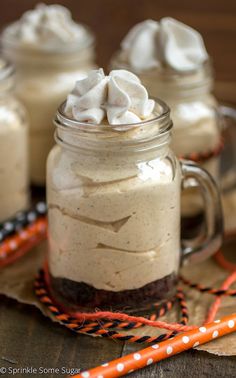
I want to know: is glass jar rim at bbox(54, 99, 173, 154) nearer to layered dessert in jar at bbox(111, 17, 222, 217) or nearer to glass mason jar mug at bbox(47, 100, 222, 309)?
glass mason jar mug at bbox(47, 100, 222, 309)

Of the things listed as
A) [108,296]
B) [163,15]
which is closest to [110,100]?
[108,296]

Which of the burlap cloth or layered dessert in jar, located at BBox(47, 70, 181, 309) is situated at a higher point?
layered dessert in jar, located at BBox(47, 70, 181, 309)

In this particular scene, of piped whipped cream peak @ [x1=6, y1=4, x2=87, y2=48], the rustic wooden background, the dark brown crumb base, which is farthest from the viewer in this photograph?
the rustic wooden background

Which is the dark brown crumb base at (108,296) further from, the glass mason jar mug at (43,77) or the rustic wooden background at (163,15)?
the rustic wooden background at (163,15)

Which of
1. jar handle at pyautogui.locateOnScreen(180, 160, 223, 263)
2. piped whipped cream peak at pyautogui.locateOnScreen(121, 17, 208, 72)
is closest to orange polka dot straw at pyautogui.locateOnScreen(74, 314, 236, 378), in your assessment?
jar handle at pyautogui.locateOnScreen(180, 160, 223, 263)

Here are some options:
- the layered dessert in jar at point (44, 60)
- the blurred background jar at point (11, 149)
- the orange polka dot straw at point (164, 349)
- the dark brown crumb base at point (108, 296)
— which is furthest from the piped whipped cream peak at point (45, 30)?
the orange polka dot straw at point (164, 349)

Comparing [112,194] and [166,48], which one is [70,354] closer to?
[112,194]

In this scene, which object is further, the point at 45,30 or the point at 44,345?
the point at 45,30
